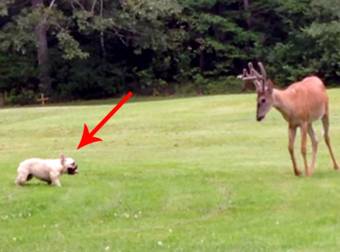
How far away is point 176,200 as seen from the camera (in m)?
12.8

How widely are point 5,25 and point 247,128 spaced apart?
2902 cm

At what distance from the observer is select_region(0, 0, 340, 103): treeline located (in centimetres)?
5031

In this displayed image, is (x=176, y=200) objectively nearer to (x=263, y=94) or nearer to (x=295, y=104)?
(x=263, y=94)

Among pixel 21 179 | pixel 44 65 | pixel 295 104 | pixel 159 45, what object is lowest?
pixel 44 65

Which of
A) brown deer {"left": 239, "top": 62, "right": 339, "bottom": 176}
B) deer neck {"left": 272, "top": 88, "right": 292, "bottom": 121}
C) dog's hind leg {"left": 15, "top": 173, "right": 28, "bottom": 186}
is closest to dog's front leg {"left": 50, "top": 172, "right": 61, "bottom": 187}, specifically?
dog's hind leg {"left": 15, "top": 173, "right": 28, "bottom": 186}

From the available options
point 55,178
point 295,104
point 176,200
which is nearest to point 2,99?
point 295,104

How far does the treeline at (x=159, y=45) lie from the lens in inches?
1981

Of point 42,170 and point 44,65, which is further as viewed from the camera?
point 44,65

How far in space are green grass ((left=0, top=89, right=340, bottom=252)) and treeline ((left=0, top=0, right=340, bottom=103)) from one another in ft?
93.7

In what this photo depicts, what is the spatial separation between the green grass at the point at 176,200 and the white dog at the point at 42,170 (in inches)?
6.1

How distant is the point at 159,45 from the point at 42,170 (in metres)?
38.2

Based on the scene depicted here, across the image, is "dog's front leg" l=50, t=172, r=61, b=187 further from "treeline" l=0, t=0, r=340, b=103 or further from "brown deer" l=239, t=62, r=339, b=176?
"treeline" l=0, t=0, r=340, b=103

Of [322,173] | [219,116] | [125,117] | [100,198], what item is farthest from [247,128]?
[100,198]

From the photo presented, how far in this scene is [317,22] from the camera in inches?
2048
